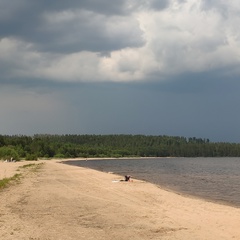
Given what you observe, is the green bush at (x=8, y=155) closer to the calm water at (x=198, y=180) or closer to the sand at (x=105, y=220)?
the calm water at (x=198, y=180)

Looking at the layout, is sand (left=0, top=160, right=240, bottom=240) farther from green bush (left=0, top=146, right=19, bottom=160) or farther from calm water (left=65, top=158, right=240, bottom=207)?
green bush (left=0, top=146, right=19, bottom=160)

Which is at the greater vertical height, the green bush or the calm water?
the green bush

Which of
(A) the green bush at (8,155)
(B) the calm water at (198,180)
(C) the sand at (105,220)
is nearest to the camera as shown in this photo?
(C) the sand at (105,220)

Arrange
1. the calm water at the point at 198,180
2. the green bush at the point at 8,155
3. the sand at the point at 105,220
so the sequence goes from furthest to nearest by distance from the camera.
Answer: the green bush at the point at 8,155, the calm water at the point at 198,180, the sand at the point at 105,220

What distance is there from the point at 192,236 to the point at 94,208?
8663mm

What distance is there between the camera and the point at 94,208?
76.4 feet

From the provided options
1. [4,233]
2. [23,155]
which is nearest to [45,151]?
[23,155]

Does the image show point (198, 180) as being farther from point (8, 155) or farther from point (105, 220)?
point (8, 155)

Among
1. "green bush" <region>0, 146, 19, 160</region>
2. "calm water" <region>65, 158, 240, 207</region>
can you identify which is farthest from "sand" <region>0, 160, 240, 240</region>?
"green bush" <region>0, 146, 19, 160</region>

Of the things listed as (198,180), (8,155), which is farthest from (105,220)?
(8,155)

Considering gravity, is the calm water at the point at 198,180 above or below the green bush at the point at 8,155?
below

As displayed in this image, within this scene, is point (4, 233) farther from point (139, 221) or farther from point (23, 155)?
point (23, 155)

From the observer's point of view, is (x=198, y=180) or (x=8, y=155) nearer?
(x=198, y=180)

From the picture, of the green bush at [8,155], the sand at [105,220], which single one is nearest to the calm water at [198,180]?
the sand at [105,220]
